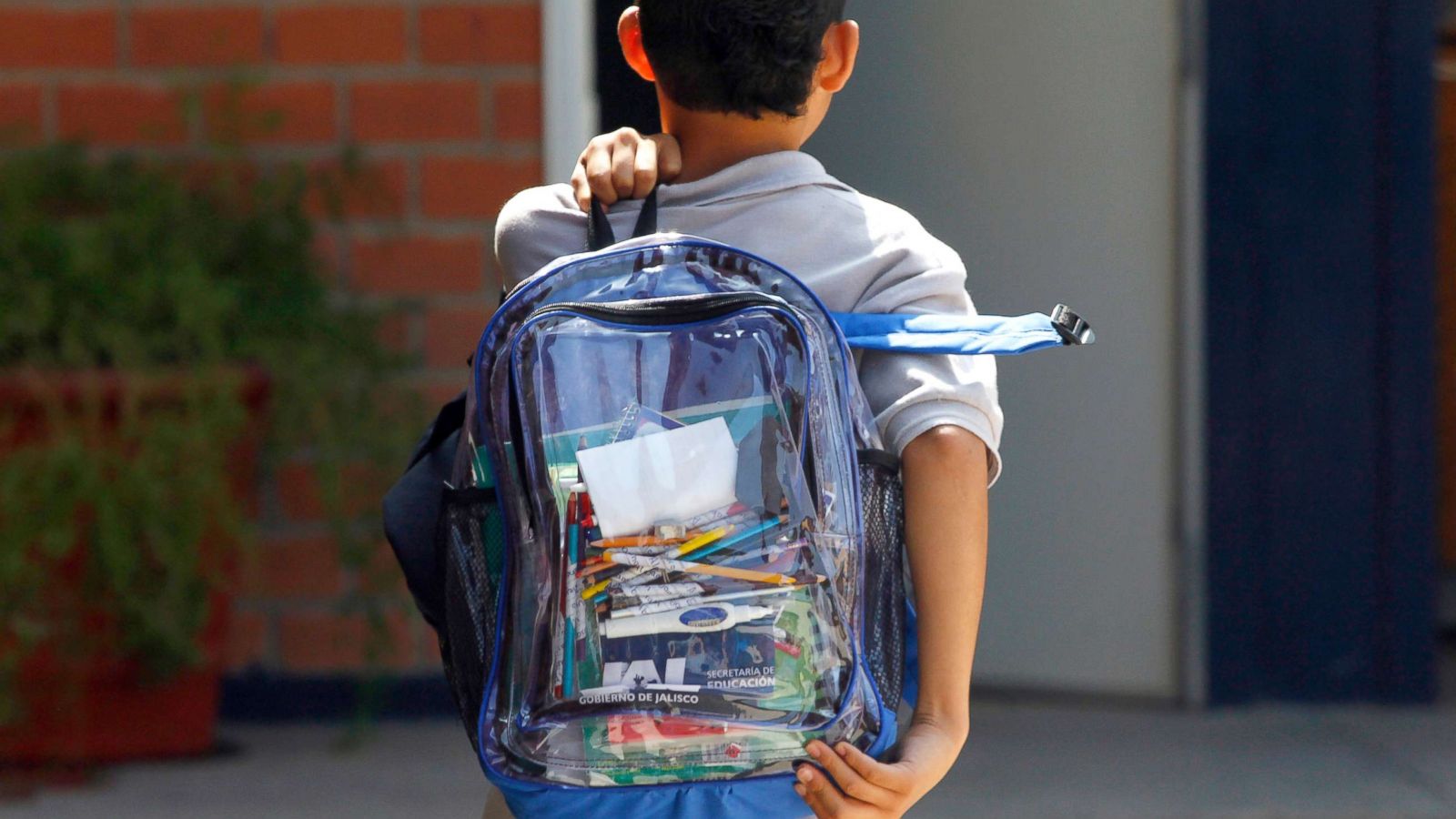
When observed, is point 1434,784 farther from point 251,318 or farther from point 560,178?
point 251,318

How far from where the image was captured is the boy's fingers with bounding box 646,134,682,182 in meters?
1.65

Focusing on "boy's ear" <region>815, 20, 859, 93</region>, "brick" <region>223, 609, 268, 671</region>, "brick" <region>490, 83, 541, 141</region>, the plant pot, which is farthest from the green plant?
"boy's ear" <region>815, 20, 859, 93</region>

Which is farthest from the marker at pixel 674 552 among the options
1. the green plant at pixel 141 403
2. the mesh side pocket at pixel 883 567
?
the green plant at pixel 141 403

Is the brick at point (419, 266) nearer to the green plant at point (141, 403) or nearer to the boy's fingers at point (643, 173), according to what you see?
the green plant at point (141, 403)

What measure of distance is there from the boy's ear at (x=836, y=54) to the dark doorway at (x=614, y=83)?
1.68 m

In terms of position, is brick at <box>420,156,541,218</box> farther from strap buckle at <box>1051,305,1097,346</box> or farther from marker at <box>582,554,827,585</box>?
marker at <box>582,554,827,585</box>

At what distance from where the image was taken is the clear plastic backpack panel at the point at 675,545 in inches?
56.1

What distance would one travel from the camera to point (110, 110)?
432 centimetres

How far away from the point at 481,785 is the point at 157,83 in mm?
1832

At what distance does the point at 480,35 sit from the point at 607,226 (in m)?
2.81

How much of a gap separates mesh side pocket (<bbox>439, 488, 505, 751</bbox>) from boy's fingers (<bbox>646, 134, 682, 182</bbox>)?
1.10 ft

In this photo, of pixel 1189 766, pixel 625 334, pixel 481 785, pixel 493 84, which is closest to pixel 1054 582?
pixel 1189 766

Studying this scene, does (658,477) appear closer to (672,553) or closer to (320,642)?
(672,553)

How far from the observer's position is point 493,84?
4.28 metres
